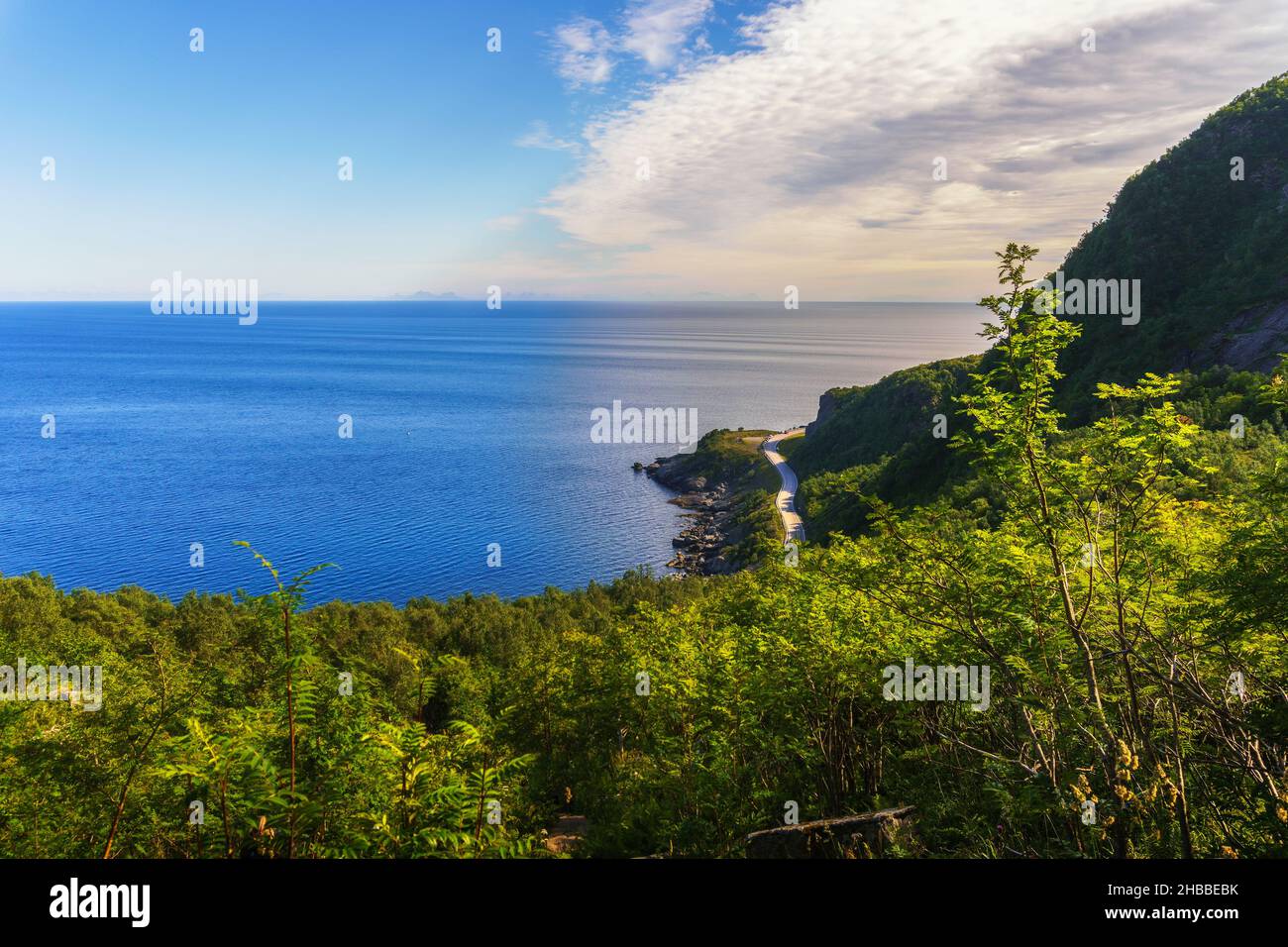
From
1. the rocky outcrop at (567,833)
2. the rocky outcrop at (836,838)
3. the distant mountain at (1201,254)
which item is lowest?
the rocky outcrop at (567,833)

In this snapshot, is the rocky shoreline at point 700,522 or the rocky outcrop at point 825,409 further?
the rocky outcrop at point 825,409

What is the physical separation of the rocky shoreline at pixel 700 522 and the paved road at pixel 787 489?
573 centimetres

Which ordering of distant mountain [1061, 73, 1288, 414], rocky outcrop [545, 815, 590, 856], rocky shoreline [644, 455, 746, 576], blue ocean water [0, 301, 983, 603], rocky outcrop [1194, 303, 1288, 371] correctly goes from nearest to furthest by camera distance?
rocky outcrop [545, 815, 590, 856]
rocky outcrop [1194, 303, 1288, 371]
distant mountain [1061, 73, 1288, 414]
blue ocean water [0, 301, 983, 603]
rocky shoreline [644, 455, 746, 576]

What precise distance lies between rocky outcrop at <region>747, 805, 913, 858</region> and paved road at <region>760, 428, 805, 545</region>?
3916 cm

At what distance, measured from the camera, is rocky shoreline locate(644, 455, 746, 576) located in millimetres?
70562

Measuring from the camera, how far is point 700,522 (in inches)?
3351

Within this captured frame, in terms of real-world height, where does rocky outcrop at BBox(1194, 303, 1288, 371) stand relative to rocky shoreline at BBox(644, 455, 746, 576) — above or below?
above

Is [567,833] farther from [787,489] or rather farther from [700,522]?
[787,489]

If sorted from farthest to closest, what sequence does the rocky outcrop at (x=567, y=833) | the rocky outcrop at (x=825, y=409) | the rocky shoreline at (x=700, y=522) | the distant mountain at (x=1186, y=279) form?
the rocky outcrop at (x=825, y=409), the rocky shoreline at (x=700, y=522), the distant mountain at (x=1186, y=279), the rocky outcrop at (x=567, y=833)

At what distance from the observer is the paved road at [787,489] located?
67500mm

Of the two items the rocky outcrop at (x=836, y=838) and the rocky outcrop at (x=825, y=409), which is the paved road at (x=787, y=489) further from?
the rocky outcrop at (x=836, y=838)

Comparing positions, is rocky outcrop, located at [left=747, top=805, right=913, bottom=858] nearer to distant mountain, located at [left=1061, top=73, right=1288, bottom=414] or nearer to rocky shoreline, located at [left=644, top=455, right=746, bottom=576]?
distant mountain, located at [left=1061, top=73, right=1288, bottom=414]

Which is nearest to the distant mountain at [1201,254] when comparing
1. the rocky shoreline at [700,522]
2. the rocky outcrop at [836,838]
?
the rocky shoreline at [700,522]

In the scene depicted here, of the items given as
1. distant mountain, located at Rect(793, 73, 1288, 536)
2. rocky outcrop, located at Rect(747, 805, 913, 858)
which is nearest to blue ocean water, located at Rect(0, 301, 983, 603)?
distant mountain, located at Rect(793, 73, 1288, 536)
